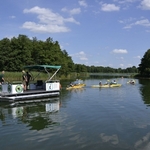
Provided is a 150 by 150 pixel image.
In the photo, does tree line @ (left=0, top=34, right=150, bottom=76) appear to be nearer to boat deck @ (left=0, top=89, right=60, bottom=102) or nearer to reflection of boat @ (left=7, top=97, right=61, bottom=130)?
boat deck @ (left=0, top=89, right=60, bottom=102)

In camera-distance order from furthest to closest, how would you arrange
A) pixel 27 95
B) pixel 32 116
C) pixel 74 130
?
pixel 27 95, pixel 32 116, pixel 74 130

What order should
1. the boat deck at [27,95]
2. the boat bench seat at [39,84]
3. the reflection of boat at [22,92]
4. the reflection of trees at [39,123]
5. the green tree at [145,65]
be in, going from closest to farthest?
the reflection of trees at [39,123]
the boat deck at [27,95]
the reflection of boat at [22,92]
the boat bench seat at [39,84]
the green tree at [145,65]

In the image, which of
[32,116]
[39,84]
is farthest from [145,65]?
[32,116]

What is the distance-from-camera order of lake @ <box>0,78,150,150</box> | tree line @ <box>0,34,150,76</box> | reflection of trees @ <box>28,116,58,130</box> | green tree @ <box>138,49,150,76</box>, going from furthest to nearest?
green tree @ <box>138,49,150,76</box> < tree line @ <box>0,34,150,76</box> < reflection of trees @ <box>28,116,58,130</box> < lake @ <box>0,78,150,150</box>

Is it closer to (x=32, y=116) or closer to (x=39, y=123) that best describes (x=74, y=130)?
(x=39, y=123)

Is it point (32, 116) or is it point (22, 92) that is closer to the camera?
point (32, 116)

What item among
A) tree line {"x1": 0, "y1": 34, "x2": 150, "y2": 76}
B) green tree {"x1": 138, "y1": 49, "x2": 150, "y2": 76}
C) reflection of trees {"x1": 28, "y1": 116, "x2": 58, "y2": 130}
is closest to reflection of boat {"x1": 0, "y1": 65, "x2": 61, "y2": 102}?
reflection of trees {"x1": 28, "y1": 116, "x2": 58, "y2": 130}

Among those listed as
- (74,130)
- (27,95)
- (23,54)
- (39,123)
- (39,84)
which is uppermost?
(23,54)

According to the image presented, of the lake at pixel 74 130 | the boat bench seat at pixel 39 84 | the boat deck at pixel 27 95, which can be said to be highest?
the boat bench seat at pixel 39 84

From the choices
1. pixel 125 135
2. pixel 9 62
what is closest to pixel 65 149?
pixel 125 135

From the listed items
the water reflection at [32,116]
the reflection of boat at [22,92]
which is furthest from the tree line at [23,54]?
the water reflection at [32,116]

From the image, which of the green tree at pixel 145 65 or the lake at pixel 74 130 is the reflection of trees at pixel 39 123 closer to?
the lake at pixel 74 130

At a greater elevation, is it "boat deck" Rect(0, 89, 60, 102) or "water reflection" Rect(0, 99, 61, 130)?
"boat deck" Rect(0, 89, 60, 102)

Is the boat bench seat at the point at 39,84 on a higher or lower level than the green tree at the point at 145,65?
lower
